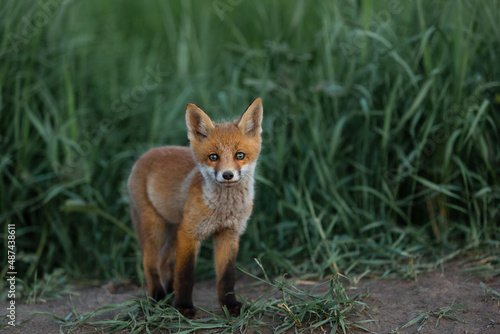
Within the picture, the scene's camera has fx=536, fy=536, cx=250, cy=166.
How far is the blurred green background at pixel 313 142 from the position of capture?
4.34 metres

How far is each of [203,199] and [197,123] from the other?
0.45m

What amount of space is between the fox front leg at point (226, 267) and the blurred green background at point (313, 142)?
38.0 inches

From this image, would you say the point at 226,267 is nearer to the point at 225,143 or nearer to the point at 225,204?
the point at 225,204

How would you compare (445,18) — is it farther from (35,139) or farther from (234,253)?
(35,139)

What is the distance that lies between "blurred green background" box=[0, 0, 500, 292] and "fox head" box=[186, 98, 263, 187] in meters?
1.31

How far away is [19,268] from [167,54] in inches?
132

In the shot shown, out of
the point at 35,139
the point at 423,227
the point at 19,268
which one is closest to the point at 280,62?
the point at 423,227

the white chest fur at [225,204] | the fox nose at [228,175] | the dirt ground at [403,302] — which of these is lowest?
the dirt ground at [403,302]

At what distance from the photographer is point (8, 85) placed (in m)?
4.89

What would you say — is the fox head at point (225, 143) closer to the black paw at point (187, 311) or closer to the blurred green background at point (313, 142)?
the black paw at point (187, 311)

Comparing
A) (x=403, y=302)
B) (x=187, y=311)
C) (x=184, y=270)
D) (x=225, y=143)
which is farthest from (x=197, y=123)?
(x=403, y=302)

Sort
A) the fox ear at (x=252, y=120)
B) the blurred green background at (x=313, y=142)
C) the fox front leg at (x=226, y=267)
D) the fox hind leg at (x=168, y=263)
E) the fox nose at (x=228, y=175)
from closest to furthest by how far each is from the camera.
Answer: the fox nose at (x=228, y=175) → the fox ear at (x=252, y=120) → the fox front leg at (x=226, y=267) → the fox hind leg at (x=168, y=263) → the blurred green background at (x=313, y=142)

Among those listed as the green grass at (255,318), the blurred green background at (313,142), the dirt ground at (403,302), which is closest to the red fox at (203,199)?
the green grass at (255,318)

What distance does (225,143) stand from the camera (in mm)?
3029
